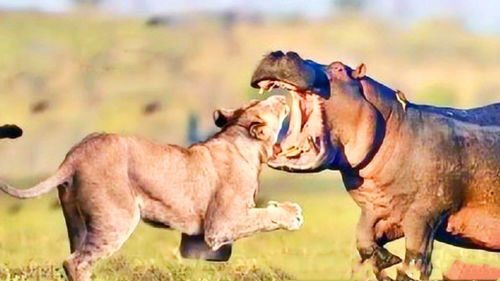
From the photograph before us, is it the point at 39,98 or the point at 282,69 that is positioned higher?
the point at 282,69

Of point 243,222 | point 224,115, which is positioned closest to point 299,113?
point 224,115

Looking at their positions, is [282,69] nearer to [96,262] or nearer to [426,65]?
[96,262]

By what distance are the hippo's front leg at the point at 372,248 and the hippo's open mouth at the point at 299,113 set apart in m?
0.37

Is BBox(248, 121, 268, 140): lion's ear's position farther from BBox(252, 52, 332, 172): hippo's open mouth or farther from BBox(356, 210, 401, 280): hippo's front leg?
BBox(356, 210, 401, 280): hippo's front leg

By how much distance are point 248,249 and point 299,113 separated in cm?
302

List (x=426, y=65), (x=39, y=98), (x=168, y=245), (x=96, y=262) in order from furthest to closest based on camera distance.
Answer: (x=426, y=65) → (x=39, y=98) → (x=168, y=245) → (x=96, y=262)

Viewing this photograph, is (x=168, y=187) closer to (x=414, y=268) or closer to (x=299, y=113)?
(x=299, y=113)

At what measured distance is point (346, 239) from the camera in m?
12.1

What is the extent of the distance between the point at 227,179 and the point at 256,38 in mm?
7119

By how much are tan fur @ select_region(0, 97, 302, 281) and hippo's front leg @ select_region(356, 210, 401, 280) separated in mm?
413

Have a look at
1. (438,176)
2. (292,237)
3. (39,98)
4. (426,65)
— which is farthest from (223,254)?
(426,65)

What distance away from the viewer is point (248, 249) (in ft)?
36.6

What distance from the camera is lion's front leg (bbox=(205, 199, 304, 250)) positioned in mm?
7957

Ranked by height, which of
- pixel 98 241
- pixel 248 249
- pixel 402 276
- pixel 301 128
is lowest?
pixel 248 249
